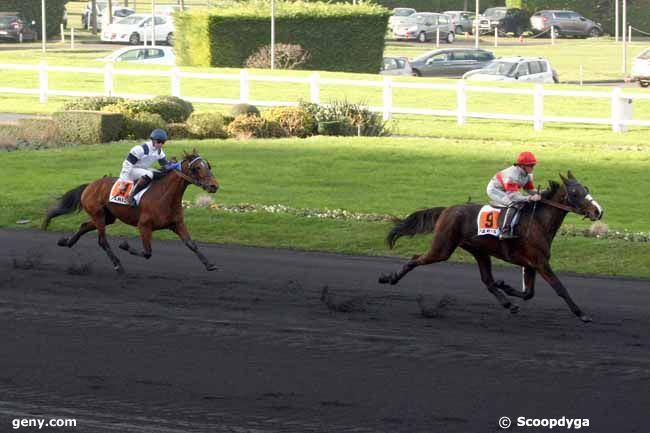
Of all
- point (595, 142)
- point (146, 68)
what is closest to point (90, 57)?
point (146, 68)

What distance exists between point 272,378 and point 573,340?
3012 millimetres

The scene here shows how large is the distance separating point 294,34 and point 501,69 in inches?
326

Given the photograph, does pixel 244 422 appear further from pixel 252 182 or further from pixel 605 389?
pixel 252 182

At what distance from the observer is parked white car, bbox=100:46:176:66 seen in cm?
4916

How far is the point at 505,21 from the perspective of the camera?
8094cm

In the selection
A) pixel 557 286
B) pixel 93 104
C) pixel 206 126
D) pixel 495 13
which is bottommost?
pixel 557 286

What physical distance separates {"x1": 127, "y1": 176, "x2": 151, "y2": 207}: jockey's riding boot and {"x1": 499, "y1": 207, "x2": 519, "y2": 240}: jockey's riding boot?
440 centimetres

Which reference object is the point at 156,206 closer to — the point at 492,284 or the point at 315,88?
the point at 492,284

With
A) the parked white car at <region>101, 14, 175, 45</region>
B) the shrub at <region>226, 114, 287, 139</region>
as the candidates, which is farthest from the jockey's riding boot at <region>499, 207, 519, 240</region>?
the parked white car at <region>101, 14, 175, 45</region>

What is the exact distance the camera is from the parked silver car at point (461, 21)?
264 feet

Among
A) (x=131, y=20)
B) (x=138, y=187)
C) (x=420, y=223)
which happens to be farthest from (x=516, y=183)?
(x=131, y=20)

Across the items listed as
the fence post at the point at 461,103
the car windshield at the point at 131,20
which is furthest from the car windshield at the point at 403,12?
the fence post at the point at 461,103

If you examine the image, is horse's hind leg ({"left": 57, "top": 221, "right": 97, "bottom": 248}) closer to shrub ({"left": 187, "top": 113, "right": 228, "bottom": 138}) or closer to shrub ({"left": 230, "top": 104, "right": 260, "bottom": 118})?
shrub ({"left": 187, "top": 113, "right": 228, "bottom": 138})

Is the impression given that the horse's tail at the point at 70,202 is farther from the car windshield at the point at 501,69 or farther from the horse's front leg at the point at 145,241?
the car windshield at the point at 501,69
